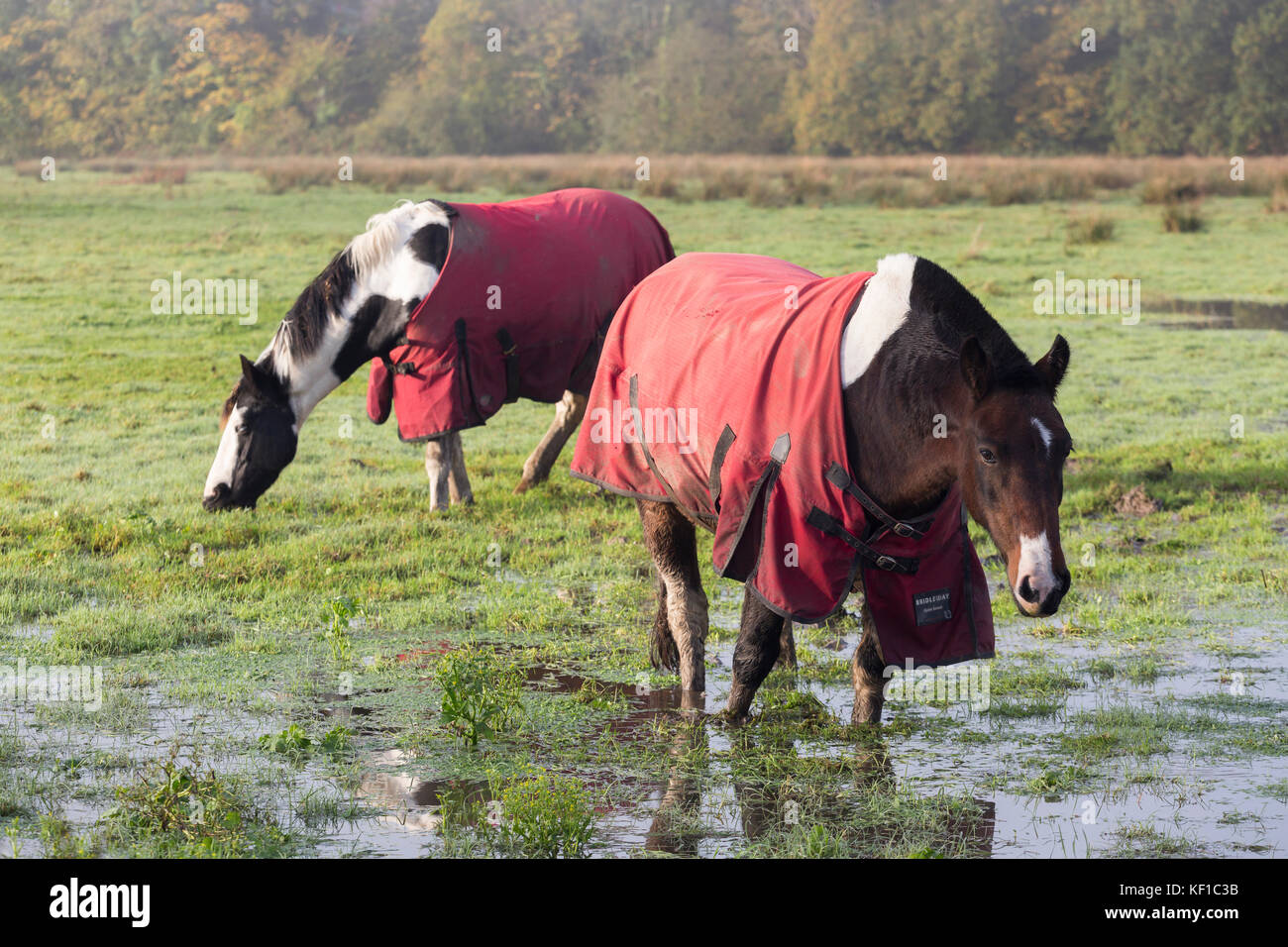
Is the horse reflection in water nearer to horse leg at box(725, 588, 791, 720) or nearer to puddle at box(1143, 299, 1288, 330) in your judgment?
horse leg at box(725, 588, 791, 720)

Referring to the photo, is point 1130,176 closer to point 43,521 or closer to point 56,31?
point 43,521

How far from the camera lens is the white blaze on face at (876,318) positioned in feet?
15.6

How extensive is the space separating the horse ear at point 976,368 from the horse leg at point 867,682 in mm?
1300

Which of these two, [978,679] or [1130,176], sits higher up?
[1130,176]

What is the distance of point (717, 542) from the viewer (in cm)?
504

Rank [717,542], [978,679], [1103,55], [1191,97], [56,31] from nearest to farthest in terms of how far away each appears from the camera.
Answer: [717,542] → [978,679] → [1191,97] → [1103,55] → [56,31]

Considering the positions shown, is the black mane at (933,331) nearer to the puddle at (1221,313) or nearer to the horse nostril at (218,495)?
the horse nostril at (218,495)

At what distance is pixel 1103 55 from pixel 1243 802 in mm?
59895

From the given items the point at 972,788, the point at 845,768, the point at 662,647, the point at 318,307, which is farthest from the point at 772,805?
the point at 318,307

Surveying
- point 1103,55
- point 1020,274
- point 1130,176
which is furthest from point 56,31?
point 1020,274

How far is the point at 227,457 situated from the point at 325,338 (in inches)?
40.3

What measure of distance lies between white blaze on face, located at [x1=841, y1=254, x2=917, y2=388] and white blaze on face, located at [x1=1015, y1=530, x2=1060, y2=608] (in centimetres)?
88
